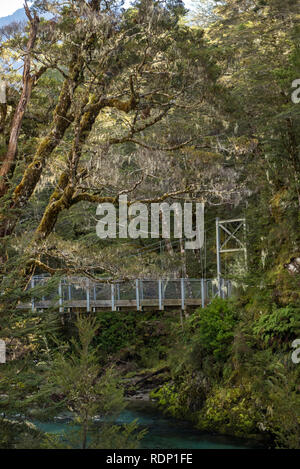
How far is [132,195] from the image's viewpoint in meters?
8.25

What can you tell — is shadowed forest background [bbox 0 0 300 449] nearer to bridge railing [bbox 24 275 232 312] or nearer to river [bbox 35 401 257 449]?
river [bbox 35 401 257 449]

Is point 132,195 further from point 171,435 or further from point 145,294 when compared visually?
point 145,294

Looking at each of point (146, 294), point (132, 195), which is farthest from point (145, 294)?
point (132, 195)

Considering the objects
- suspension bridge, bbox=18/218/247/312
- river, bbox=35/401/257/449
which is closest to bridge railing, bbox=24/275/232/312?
suspension bridge, bbox=18/218/247/312

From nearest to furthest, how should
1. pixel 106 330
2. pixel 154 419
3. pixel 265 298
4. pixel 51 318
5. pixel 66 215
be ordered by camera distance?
pixel 51 318 < pixel 265 298 < pixel 154 419 < pixel 66 215 < pixel 106 330

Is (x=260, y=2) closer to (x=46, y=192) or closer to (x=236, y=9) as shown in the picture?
(x=236, y=9)

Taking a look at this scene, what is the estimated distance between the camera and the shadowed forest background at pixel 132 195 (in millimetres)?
5398

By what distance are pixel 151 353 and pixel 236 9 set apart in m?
11.8

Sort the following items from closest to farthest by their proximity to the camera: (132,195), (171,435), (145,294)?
(132,195)
(171,435)
(145,294)

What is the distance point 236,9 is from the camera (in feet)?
63.9

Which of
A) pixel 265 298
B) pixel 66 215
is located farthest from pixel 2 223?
pixel 66 215

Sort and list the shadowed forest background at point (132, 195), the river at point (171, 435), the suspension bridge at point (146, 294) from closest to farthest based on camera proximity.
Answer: the shadowed forest background at point (132, 195), the river at point (171, 435), the suspension bridge at point (146, 294)

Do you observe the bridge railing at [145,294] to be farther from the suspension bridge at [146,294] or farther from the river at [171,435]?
the river at [171,435]

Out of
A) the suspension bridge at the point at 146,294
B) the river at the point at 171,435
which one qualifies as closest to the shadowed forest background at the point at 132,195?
the river at the point at 171,435
